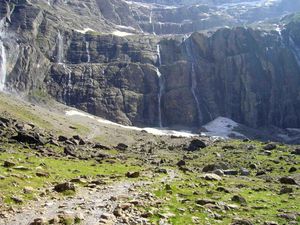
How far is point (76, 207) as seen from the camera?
25.2 m

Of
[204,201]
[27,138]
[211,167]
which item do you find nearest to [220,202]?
[204,201]

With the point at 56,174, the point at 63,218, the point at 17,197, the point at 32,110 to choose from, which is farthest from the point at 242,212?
the point at 32,110

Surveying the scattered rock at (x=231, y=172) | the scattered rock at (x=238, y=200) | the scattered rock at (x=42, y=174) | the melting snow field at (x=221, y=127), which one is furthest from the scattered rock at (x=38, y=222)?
the melting snow field at (x=221, y=127)

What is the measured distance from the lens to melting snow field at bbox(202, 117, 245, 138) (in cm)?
16850

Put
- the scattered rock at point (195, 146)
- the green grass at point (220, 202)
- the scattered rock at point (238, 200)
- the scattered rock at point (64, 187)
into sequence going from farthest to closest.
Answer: the scattered rock at point (195, 146) < the scattered rock at point (238, 200) < the scattered rock at point (64, 187) < the green grass at point (220, 202)

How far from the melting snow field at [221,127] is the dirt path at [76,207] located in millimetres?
137288

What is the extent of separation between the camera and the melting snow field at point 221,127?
168m

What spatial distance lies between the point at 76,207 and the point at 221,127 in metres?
158

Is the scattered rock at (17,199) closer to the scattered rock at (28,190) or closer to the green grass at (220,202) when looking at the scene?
the scattered rock at (28,190)

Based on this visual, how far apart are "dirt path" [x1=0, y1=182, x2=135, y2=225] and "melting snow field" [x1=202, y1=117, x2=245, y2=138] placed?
13729 cm

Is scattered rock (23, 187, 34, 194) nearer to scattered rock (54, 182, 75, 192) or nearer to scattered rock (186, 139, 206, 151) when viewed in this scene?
scattered rock (54, 182, 75, 192)

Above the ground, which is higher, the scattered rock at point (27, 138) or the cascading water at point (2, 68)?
the cascading water at point (2, 68)

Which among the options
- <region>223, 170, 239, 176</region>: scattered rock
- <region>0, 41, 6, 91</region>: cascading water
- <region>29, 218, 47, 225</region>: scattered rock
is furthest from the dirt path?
<region>0, 41, 6, 91</region>: cascading water

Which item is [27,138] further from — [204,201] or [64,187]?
[204,201]
